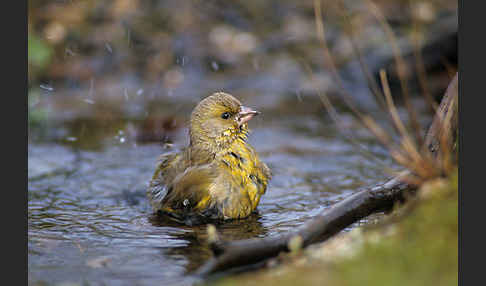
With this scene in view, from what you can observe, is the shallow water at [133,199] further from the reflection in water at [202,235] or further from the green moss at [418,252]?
the green moss at [418,252]

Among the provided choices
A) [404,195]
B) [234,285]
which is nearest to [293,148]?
[404,195]

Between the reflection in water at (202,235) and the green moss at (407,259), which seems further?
the reflection in water at (202,235)

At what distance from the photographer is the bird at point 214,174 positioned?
506cm

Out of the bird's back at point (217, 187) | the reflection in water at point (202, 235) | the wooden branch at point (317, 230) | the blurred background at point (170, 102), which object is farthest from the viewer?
the bird's back at point (217, 187)

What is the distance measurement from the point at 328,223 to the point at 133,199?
112 inches

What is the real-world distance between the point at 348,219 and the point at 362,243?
891mm

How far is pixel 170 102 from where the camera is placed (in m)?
10.2

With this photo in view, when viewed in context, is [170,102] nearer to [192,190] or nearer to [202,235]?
[192,190]

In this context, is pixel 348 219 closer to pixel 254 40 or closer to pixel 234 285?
pixel 234 285

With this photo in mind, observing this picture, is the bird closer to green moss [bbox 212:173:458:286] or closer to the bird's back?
the bird's back

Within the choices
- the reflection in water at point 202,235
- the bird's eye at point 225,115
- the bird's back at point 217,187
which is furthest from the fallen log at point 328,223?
the bird's eye at point 225,115

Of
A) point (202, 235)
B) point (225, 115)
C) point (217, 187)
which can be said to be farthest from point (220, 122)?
Result: point (202, 235)

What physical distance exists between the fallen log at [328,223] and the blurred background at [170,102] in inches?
24.2

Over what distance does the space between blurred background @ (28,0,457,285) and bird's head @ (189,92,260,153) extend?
2.58 ft
